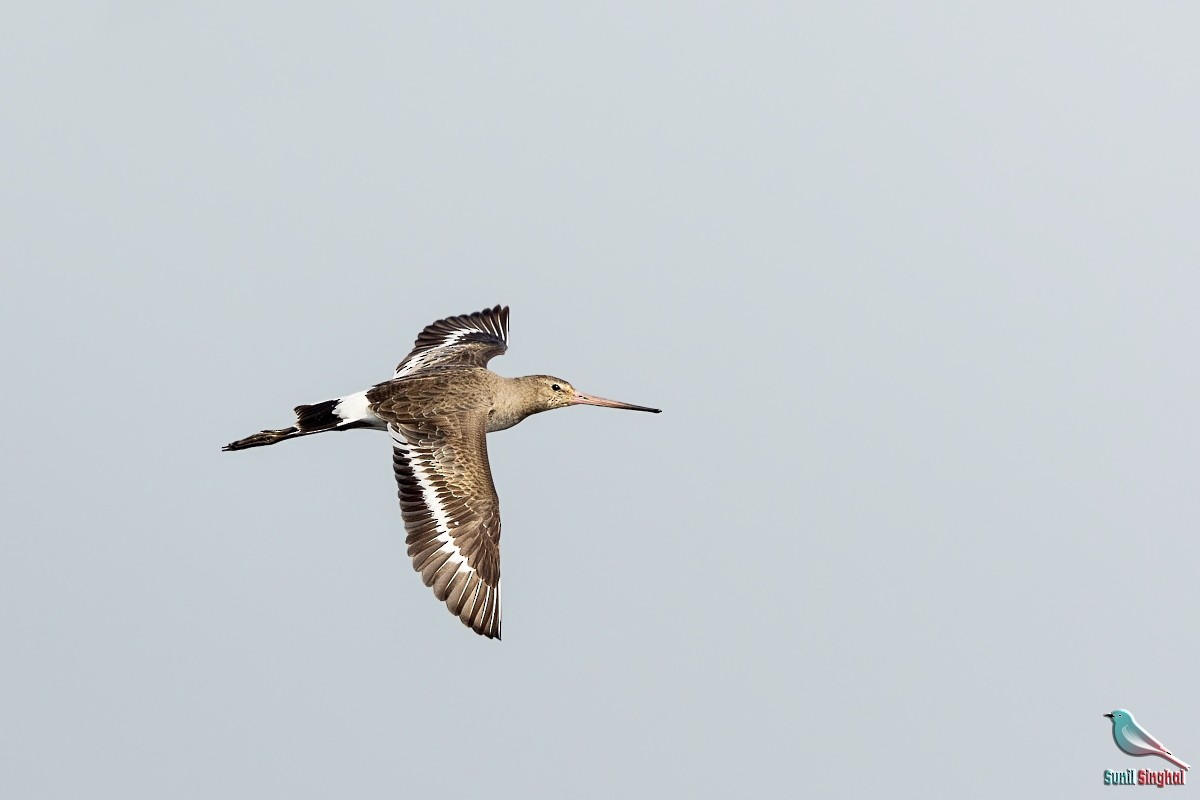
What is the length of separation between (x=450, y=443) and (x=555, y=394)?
2.88 metres

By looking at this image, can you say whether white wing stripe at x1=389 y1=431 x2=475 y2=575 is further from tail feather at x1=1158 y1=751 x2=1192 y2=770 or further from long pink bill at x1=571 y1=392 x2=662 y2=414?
tail feather at x1=1158 y1=751 x2=1192 y2=770

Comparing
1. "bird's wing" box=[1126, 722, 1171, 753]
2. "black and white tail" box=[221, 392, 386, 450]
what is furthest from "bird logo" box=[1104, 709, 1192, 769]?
"black and white tail" box=[221, 392, 386, 450]

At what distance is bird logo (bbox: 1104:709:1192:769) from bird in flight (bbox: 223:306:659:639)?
27.1ft

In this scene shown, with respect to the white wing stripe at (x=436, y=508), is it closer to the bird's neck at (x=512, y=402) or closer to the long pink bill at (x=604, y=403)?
the bird's neck at (x=512, y=402)

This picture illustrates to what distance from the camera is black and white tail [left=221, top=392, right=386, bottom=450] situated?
2172 centimetres

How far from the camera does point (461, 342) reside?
2620cm

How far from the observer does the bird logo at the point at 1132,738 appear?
2116 centimetres

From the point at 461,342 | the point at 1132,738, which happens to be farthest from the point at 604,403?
the point at 1132,738

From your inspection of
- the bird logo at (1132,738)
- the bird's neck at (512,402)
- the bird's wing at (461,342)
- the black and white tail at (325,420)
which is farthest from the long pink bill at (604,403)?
the bird logo at (1132,738)

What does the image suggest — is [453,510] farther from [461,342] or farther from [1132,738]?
[1132,738]

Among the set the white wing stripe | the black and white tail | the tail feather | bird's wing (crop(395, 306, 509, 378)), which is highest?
bird's wing (crop(395, 306, 509, 378))

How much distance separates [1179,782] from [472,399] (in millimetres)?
11305

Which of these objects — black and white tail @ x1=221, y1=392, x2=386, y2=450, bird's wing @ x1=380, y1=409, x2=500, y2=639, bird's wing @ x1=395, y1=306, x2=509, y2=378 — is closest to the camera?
bird's wing @ x1=380, y1=409, x2=500, y2=639

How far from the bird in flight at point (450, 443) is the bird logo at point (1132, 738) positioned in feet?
27.1
